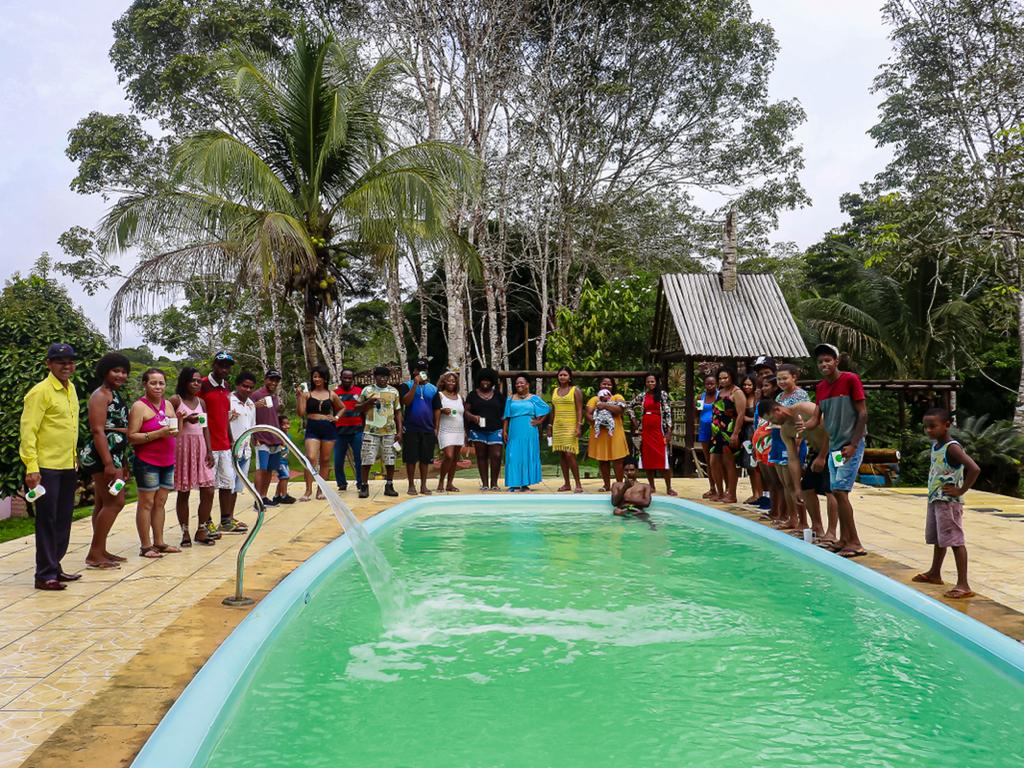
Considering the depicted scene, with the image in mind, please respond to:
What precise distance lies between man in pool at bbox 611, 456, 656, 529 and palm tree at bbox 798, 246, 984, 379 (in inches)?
522

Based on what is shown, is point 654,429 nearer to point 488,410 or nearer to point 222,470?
point 488,410

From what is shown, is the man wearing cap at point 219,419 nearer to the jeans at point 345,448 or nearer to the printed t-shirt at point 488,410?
the jeans at point 345,448

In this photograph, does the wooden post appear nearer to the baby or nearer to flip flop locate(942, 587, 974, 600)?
the baby

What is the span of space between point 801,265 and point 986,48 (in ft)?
40.2

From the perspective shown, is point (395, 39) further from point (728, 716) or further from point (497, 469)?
point (728, 716)

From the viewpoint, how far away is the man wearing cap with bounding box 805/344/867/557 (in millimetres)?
5727

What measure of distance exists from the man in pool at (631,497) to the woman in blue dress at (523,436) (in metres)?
1.66

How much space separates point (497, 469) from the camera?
10461 mm

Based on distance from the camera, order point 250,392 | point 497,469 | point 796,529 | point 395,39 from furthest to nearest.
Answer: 1. point 395,39
2. point 497,469
3. point 250,392
4. point 796,529

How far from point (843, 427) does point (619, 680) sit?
2.93 meters

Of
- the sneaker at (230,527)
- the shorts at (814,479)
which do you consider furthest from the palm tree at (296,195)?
the shorts at (814,479)

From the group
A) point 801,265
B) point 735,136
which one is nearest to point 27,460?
point 735,136

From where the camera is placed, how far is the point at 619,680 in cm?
388

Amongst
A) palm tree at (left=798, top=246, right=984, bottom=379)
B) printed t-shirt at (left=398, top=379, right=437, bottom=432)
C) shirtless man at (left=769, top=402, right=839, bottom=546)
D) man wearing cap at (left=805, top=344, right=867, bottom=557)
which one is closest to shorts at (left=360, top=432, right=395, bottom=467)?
printed t-shirt at (left=398, top=379, right=437, bottom=432)
